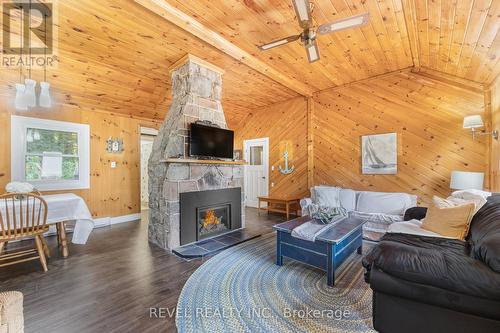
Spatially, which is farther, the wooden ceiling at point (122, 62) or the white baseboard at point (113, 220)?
the white baseboard at point (113, 220)

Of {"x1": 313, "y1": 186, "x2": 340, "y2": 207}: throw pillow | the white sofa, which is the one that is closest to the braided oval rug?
the white sofa

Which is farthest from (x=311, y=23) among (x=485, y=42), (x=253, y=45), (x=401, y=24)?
(x=485, y=42)

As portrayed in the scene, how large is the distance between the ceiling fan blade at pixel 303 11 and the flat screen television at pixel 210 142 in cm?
199

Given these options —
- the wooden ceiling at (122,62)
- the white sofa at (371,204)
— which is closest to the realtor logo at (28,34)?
the wooden ceiling at (122,62)

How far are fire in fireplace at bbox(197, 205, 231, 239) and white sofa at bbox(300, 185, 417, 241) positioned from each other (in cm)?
147

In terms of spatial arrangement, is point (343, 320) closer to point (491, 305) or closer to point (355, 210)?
point (491, 305)

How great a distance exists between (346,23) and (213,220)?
328cm

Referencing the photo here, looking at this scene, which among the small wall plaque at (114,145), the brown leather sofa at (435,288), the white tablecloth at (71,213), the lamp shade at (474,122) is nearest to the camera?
the brown leather sofa at (435,288)

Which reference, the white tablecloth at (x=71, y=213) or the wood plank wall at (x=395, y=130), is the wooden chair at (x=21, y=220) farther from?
the wood plank wall at (x=395, y=130)

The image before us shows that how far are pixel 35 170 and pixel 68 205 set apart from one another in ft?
5.75

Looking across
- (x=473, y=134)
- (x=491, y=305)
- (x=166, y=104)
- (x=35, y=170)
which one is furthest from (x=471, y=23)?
(x=35, y=170)

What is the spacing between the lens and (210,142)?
12.1 feet

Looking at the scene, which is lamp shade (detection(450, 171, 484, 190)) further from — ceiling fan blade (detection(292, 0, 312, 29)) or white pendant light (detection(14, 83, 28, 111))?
white pendant light (detection(14, 83, 28, 111))

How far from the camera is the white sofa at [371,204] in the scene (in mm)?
3604
